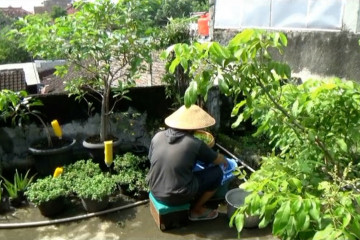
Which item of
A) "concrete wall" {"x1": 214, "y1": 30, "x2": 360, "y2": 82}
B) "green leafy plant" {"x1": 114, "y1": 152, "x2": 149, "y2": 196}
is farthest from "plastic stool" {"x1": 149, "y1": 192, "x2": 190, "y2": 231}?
"concrete wall" {"x1": 214, "y1": 30, "x2": 360, "y2": 82}

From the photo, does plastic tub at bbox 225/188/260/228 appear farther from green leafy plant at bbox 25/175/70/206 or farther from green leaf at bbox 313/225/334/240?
green leaf at bbox 313/225/334/240

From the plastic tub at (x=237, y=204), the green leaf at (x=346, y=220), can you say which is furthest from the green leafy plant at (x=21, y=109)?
the green leaf at (x=346, y=220)

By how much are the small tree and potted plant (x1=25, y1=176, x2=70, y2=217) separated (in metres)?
1.61

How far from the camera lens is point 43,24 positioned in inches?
202

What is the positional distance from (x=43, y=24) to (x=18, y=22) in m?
0.37

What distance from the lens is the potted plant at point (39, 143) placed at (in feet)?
17.5

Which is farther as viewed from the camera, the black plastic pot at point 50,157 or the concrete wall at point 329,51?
the concrete wall at point 329,51

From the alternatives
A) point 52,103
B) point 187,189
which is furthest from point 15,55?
point 187,189

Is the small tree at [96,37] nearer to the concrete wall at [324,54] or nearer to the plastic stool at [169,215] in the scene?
the plastic stool at [169,215]

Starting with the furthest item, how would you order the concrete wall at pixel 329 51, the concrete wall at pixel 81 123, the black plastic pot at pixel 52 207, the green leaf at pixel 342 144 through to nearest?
the concrete wall at pixel 81 123 → the concrete wall at pixel 329 51 → the black plastic pot at pixel 52 207 → the green leaf at pixel 342 144

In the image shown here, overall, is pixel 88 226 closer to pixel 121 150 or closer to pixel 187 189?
pixel 187 189

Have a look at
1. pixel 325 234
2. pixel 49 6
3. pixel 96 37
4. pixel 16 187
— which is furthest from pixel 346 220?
pixel 49 6

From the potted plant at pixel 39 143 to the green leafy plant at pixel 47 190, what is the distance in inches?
28.5

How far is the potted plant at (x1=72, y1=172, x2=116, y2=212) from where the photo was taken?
14.7 ft
